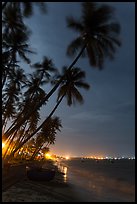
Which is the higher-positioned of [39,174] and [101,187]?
[39,174]

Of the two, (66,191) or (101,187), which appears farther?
(101,187)

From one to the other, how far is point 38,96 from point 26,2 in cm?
1787

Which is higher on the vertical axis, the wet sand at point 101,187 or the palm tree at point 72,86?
the palm tree at point 72,86

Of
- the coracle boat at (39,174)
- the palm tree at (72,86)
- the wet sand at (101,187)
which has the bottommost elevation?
the wet sand at (101,187)

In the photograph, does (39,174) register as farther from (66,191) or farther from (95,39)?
(95,39)

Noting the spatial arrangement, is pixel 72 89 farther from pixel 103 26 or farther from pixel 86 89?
pixel 103 26

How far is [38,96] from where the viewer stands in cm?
3366

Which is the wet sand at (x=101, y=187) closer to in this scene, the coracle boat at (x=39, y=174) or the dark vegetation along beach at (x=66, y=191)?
the dark vegetation along beach at (x=66, y=191)

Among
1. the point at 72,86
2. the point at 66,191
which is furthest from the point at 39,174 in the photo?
the point at 72,86

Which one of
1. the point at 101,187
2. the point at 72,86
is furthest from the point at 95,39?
the point at 101,187

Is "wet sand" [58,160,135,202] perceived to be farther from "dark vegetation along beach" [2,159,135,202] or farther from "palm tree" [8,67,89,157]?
"palm tree" [8,67,89,157]

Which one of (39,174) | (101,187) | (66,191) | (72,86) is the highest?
(72,86)

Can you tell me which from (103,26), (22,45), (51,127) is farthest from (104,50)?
(51,127)

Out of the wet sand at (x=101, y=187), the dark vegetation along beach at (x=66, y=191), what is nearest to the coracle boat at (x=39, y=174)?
the dark vegetation along beach at (x=66, y=191)
